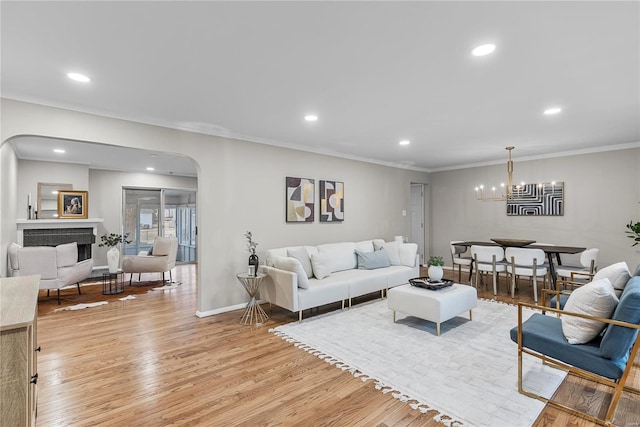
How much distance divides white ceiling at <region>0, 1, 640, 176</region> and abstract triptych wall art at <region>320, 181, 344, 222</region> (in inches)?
63.1

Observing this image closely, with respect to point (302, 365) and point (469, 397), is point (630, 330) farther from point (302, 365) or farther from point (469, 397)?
point (302, 365)

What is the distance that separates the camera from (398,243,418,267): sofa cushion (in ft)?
18.7

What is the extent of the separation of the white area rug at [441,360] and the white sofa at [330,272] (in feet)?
1.03

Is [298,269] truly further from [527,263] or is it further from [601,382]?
[527,263]

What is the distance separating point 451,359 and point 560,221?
4.78 m

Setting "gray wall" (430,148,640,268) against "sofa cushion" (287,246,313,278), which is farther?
"gray wall" (430,148,640,268)

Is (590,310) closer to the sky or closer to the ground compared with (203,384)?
closer to the sky

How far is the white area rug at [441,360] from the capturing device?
2.28 meters

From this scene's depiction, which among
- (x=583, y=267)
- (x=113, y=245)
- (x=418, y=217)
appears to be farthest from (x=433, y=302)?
(x=113, y=245)

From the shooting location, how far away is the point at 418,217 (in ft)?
27.5

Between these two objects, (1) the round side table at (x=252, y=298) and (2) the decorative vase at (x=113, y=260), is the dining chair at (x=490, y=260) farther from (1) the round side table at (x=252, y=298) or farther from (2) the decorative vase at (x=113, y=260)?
(2) the decorative vase at (x=113, y=260)

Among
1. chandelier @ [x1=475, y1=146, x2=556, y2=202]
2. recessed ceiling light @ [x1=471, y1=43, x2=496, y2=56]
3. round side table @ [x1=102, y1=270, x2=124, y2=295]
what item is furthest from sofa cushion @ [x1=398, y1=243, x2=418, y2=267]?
round side table @ [x1=102, y1=270, x2=124, y2=295]

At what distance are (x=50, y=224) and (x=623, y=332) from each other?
8518mm

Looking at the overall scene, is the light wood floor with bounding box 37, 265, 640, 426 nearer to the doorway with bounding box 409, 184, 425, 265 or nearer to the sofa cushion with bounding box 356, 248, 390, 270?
the sofa cushion with bounding box 356, 248, 390, 270
